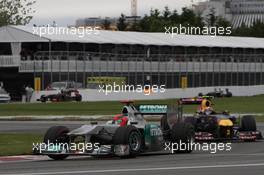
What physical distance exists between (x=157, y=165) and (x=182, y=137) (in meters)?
3.97

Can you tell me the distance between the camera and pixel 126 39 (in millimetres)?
91875

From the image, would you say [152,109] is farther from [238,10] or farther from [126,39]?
[238,10]

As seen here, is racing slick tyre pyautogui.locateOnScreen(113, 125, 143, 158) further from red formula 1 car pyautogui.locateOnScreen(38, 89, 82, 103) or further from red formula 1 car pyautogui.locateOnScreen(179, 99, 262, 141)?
red formula 1 car pyautogui.locateOnScreen(38, 89, 82, 103)

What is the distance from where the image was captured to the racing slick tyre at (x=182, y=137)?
22.5m

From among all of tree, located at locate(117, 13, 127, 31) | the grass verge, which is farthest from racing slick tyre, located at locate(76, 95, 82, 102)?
tree, located at locate(117, 13, 127, 31)

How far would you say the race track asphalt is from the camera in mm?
16969

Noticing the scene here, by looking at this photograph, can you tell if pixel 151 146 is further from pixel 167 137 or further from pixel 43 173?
pixel 43 173

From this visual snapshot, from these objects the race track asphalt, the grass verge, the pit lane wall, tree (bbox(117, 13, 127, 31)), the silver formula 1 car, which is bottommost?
the pit lane wall

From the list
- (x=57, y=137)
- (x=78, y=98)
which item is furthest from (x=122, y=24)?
(x=57, y=137)

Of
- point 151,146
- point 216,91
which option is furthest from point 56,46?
point 151,146

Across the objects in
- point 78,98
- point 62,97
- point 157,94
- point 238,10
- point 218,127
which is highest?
point 238,10

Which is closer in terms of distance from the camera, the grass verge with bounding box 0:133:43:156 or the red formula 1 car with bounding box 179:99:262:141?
the grass verge with bounding box 0:133:43:156

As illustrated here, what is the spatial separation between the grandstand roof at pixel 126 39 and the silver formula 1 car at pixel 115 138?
59.2m

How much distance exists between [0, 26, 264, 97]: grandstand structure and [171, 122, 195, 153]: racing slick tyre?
58.1 metres
